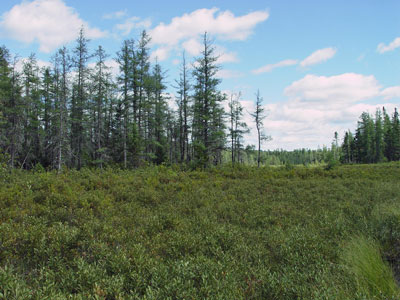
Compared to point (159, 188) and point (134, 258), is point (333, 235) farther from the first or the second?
point (159, 188)

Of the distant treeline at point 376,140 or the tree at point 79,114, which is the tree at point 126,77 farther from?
the distant treeline at point 376,140

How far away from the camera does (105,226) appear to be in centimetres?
538

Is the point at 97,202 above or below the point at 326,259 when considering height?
above

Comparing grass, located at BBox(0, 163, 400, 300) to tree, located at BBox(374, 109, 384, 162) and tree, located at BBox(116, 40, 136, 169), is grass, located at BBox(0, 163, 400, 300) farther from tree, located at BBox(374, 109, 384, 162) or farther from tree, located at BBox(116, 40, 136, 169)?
tree, located at BBox(374, 109, 384, 162)

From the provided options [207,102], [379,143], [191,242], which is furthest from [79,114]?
[379,143]

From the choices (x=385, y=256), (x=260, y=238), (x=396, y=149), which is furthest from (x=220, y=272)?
(x=396, y=149)

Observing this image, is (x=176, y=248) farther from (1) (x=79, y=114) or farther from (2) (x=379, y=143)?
(2) (x=379, y=143)

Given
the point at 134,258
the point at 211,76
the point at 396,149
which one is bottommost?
the point at 134,258

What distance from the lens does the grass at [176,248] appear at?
328 centimetres

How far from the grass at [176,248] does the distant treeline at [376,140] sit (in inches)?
2925

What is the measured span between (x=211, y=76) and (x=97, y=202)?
67.8 feet

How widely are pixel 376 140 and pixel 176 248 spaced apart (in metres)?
83.6

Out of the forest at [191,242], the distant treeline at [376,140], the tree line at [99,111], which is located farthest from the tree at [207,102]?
the distant treeline at [376,140]

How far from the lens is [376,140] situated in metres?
67.9
